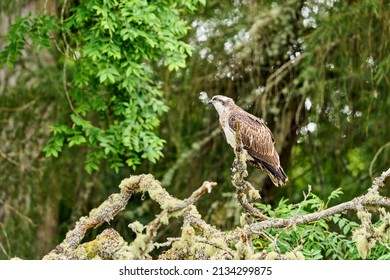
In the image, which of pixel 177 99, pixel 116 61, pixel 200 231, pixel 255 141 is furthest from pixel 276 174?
pixel 177 99

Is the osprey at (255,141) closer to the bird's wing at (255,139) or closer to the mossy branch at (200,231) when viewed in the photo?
the bird's wing at (255,139)

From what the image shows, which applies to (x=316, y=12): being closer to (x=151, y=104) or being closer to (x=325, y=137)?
(x=325, y=137)

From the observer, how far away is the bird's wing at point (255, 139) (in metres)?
5.45

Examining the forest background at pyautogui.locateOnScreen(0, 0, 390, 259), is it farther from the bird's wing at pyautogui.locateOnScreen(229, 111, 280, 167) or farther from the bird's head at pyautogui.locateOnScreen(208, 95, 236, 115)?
the bird's wing at pyautogui.locateOnScreen(229, 111, 280, 167)

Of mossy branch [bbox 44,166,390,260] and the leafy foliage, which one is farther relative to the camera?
the leafy foliage

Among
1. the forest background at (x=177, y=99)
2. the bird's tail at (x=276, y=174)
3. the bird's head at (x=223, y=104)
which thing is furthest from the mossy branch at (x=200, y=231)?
the forest background at (x=177, y=99)

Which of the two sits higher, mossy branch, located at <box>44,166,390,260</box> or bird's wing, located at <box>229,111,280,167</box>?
bird's wing, located at <box>229,111,280,167</box>

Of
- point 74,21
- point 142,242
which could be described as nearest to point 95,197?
point 74,21

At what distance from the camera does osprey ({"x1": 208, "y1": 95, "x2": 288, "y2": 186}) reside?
5379 mm

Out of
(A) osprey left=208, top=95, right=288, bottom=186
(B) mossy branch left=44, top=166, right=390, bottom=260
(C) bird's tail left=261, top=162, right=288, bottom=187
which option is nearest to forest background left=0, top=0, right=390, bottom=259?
(A) osprey left=208, top=95, right=288, bottom=186

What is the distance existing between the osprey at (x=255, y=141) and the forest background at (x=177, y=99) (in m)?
1.43

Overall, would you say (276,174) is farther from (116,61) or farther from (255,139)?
(116,61)

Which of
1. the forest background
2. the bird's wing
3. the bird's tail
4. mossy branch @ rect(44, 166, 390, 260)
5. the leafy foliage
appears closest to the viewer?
mossy branch @ rect(44, 166, 390, 260)

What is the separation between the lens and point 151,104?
24.6 feet
